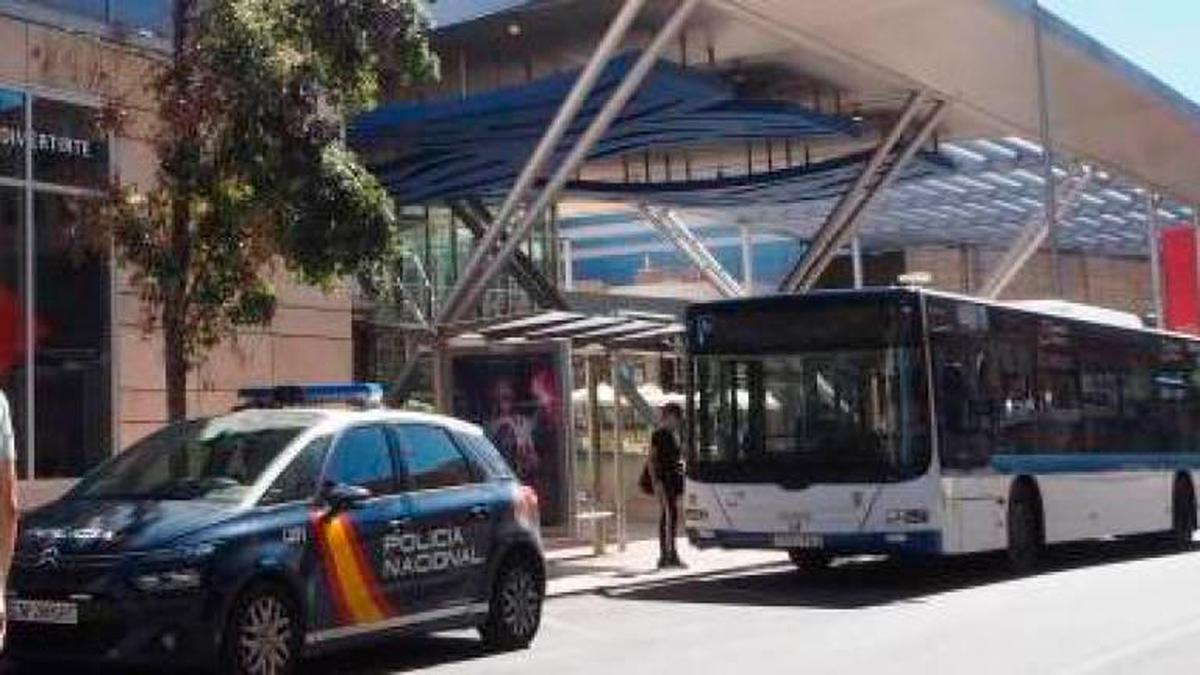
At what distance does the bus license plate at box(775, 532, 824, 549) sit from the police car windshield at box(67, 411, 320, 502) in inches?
264

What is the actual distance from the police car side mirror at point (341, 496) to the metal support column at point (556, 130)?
48.9 feet

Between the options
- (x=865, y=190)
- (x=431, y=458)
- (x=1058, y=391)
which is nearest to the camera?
(x=431, y=458)

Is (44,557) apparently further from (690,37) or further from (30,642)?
(690,37)

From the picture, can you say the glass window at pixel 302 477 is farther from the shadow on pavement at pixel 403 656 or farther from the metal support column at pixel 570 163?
the metal support column at pixel 570 163

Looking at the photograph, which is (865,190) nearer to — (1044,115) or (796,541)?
(1044,115)

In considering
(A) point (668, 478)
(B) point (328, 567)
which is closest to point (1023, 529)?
(A) point (668, 478)

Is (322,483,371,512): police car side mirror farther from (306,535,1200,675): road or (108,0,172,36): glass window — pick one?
(108,0,172,36): glass window

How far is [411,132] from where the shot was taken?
100 ft

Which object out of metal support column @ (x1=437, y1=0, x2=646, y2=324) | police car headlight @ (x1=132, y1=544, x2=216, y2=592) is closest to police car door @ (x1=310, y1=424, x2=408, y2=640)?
police car headlight @ (x1=132, y1=544, x2=216, y2=592)

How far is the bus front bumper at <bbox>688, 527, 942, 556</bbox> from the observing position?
1616cm

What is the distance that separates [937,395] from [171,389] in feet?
24.0

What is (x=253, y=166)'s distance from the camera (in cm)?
1277

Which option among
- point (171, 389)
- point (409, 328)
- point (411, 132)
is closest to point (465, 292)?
point (409, 328)

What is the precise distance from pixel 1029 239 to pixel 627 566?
27.3 metres
